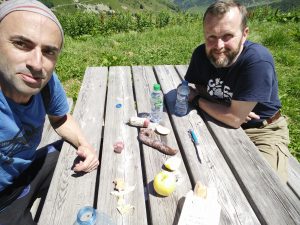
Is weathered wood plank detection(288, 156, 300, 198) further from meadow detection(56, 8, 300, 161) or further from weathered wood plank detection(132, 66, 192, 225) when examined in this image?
weathered wood plank detection(132, 66, 192, 225)

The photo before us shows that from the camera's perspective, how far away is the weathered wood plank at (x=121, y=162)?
1.59 m

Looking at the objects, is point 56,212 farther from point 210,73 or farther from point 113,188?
point 210,73

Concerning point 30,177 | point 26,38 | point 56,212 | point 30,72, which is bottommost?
point 30,177

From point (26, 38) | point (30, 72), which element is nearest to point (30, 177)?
point (30, 72)

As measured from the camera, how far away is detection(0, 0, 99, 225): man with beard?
61.8 inches

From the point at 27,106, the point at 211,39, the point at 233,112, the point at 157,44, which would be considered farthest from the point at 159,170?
the point at 157,44

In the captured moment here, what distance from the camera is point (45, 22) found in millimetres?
1606

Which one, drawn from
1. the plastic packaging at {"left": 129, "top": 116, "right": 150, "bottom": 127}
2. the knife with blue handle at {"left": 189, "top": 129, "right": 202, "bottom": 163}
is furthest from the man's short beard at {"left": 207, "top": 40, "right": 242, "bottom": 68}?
the plastic packaging at {"left": 129, "top": 116, "right": 150, "bottom": 127}

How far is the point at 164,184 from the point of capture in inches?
65.4

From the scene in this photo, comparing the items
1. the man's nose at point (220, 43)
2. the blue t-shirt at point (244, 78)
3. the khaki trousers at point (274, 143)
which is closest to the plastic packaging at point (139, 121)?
the blue t-shirt at point (244, 78)

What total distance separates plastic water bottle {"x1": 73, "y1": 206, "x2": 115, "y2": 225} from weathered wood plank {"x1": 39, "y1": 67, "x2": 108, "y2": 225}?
138mm

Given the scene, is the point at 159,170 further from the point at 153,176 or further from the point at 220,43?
the point at 220,43

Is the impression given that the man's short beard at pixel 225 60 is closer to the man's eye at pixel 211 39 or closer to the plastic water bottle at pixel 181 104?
the man's eye at pixel 211 39

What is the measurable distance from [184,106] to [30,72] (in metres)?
1.43
